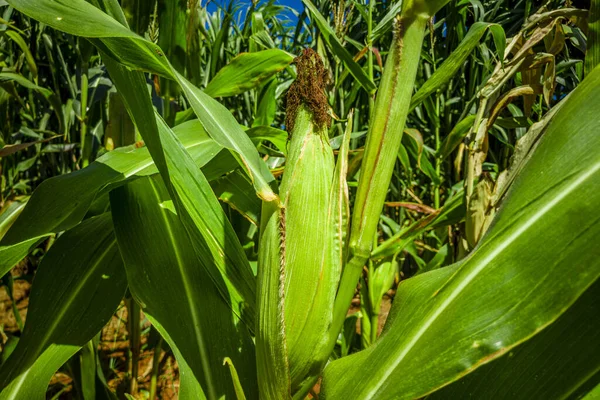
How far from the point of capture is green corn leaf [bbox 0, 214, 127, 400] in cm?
62

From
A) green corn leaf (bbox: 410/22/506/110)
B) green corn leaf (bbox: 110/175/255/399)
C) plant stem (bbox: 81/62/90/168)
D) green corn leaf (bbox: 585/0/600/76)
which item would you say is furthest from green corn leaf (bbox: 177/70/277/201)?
plant stem (bbox: 81/62/90/168)

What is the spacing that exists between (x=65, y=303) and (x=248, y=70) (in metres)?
0.53

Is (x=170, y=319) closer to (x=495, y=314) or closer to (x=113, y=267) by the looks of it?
(x=113, y=267)

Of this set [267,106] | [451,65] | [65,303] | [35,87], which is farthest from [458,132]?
[35,87]

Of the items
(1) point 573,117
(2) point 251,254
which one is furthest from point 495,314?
(2) point 251,254

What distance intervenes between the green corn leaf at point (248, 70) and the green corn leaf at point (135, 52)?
288 millimetres

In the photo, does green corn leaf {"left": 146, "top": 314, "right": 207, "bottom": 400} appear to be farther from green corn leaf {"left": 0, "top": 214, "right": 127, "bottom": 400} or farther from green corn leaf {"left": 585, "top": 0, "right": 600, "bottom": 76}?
green corn leaf {"left": 585, "top": 0, "right": 600, "bottom": 76}

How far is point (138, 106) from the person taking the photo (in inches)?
20.4

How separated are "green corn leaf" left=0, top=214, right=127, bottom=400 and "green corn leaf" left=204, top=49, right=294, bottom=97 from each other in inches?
14.3

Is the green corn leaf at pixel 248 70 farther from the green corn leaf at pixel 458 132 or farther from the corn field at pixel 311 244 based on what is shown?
the green corn leaf at pixel 458 132

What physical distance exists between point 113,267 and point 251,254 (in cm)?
50

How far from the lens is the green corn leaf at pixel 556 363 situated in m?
0.41

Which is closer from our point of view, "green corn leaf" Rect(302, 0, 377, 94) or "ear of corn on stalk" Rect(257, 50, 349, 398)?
"ear of corn on stalk" Rect(257, 50, 349, 398)

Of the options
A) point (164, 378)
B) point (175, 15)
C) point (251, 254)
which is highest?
point (175, 15)
